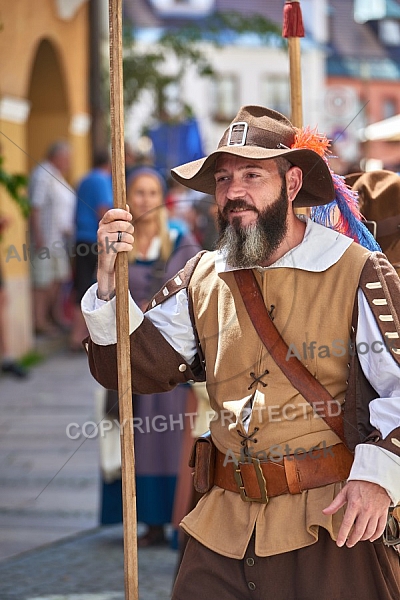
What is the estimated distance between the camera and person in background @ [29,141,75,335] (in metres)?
11.8

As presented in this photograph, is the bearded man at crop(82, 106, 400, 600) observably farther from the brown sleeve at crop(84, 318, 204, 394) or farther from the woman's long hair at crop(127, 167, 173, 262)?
the woman's long hair at crop(127, 167, 173, 262)

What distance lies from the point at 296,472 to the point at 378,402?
1.00 ft

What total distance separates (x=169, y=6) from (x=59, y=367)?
2717 cm

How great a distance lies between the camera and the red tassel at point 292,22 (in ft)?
12.5

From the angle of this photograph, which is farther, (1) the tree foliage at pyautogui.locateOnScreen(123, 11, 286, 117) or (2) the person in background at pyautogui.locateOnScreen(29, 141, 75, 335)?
(1) the tree foliage at pyautogui.locateOnScreen(123, 11, 286, 117)

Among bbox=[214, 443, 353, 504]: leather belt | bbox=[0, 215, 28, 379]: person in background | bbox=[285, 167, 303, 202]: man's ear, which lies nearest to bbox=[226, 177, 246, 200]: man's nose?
bbox=[285, 167, 303, 202]: man's ear

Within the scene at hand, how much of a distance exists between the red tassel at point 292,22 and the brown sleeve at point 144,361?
112 centimetres

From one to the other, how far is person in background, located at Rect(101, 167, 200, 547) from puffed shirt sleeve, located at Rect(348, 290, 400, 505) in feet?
9.19

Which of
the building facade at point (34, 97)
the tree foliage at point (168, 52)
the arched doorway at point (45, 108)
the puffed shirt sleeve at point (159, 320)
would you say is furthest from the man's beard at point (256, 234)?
the tree foliage at point (168, 52)

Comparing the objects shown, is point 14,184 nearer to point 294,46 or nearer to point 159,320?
point 294,46

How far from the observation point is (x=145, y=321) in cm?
341

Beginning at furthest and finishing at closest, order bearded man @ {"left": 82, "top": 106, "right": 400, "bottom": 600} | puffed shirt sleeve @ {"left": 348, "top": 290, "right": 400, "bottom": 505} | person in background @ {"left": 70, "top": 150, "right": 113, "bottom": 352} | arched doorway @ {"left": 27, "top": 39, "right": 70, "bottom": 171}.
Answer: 1. arched doorway @ {"left": 27, "top": 39, "right": 70, "bottom": 171}
2. person in background @ {"left": 70, "top": 150, "right": 113, "bottom": 352}
3. bearded man @ {"left": 82, "top": 106, "right": 400, "bottom": 600}
4. puffed shirt sleeve @ {"left": 348, "top": 290, "right": 400, "bottom": 505}

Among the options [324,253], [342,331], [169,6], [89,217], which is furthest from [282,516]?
[169,6]

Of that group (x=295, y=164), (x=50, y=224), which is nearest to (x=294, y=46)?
(x=295, y=164)
